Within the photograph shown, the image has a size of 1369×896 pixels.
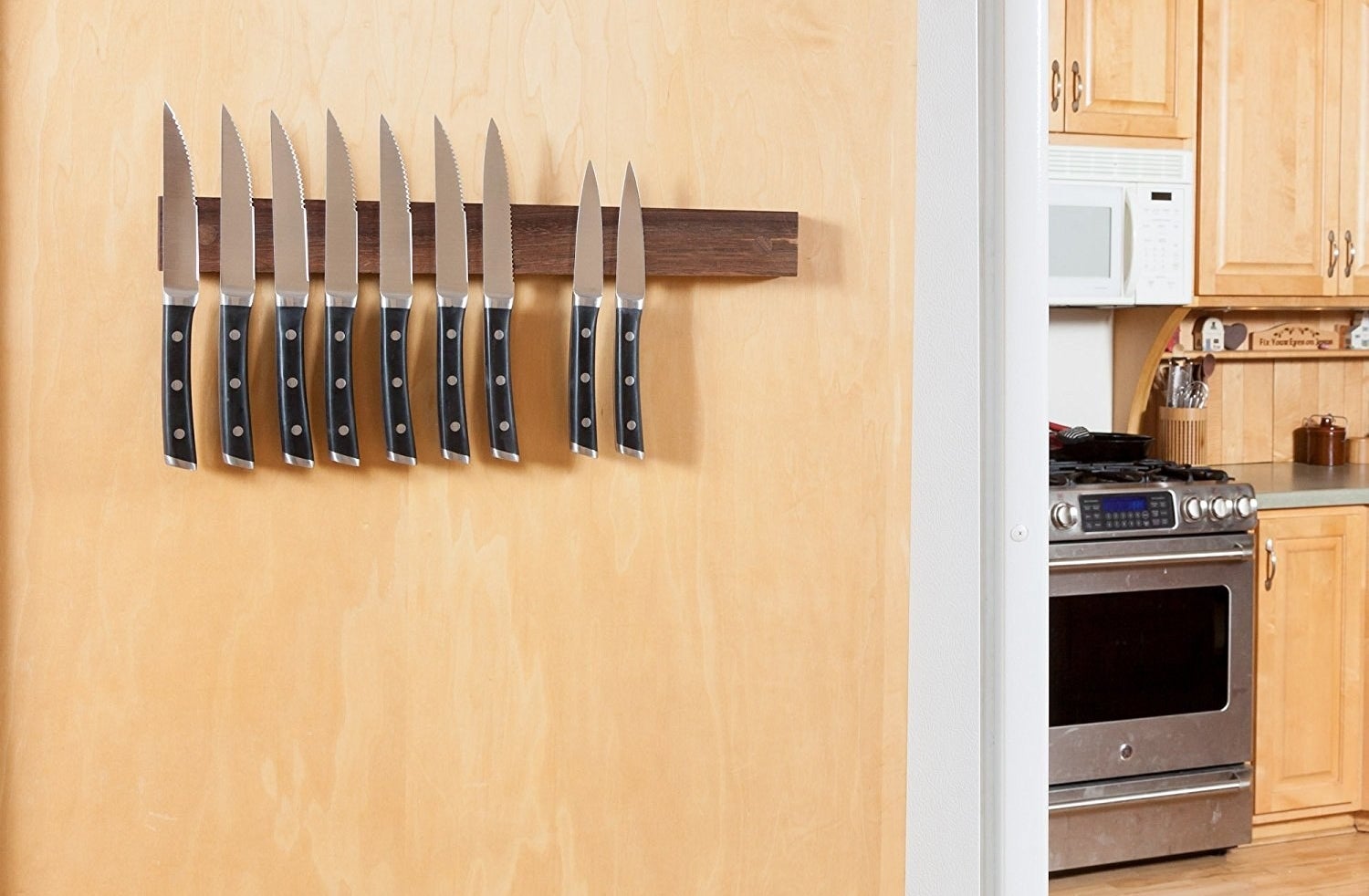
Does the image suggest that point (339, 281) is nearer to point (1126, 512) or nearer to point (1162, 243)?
point (1126, 512)

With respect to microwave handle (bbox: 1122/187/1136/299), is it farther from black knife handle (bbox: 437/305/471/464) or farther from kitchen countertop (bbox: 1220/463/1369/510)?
black knife handle (bbox: 437/305/471/464)

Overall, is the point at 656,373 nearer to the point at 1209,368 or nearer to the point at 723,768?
the point at 723,768

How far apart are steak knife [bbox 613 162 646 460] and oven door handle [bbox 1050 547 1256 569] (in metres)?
1.88

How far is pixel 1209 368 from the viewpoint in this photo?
357 cm

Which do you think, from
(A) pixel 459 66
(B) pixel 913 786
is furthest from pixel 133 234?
(B) pixel 913 786

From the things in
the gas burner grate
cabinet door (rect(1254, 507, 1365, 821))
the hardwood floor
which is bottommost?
the hardwood floor

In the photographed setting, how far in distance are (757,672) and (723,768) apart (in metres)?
0.10

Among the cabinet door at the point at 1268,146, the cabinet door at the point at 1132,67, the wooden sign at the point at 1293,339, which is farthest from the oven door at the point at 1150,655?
the cabinet door at the point at 1132,67

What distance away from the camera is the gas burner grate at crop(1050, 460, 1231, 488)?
2.96 metres

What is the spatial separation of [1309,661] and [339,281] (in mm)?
2910

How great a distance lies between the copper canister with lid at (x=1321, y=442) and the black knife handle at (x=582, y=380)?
3.19 metres

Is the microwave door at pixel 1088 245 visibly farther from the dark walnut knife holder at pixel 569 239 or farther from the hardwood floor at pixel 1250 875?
the dark walnut knife holder at pixel 569 239

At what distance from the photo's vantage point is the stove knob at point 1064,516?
9.28 ft

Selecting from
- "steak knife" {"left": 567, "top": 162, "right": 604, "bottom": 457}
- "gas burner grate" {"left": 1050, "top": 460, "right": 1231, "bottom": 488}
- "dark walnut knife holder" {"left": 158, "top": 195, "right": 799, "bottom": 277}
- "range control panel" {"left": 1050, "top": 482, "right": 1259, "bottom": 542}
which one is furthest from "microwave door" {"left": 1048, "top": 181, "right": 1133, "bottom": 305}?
"steak knife" {"left": 567, "top": 162, "right": 604, "bottom": 457}
